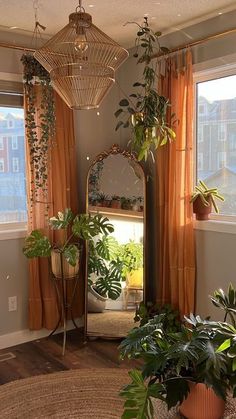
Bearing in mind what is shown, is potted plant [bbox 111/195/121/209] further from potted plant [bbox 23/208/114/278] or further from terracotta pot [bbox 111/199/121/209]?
potted plant [bbox 23/208/114/278]

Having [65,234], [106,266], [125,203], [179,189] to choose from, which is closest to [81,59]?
[179,189]

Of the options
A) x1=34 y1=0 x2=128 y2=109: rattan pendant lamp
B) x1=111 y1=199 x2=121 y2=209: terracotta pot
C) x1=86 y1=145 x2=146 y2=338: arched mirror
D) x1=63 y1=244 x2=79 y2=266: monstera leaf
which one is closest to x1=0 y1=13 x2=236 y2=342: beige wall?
x1=86 y1=145 x2=146 y2=338: arched mirror

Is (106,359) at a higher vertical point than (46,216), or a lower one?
lower

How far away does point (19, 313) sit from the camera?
11.7 ft

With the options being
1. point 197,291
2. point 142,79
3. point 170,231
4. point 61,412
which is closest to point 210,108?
point 142,79

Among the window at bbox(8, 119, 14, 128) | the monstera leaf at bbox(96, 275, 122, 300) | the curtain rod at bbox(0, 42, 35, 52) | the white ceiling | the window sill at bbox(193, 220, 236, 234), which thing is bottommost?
the monstera leaf at bbox(96, 275, 122, 300)

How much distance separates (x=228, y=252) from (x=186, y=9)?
163 cm

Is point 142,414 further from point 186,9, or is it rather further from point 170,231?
point 186,9

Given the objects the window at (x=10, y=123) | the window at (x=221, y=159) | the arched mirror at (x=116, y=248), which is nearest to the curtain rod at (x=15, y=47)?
the window at (x=10, y=123)

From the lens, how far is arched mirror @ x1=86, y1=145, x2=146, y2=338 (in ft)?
11.6

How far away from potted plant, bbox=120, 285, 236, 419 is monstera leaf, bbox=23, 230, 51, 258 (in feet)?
5.32

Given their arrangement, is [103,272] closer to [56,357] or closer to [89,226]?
[89,226]

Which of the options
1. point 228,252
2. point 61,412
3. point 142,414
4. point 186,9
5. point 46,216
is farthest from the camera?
point 46,216

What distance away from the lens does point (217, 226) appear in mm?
3105
